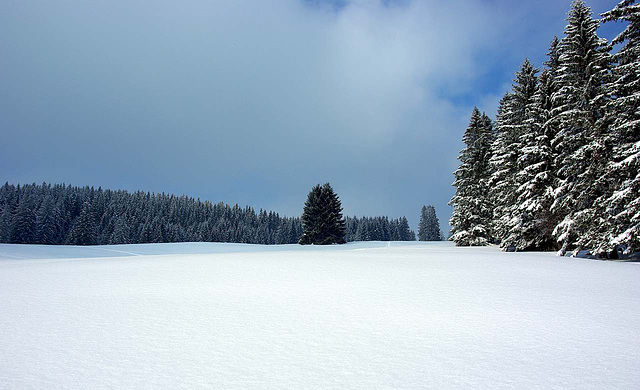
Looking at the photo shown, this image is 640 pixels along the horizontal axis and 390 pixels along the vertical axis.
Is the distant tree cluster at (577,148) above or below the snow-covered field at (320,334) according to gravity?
above

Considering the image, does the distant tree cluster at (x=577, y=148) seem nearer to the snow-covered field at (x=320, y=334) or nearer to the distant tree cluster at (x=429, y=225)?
the snow-covered field at (x=320, y=334)

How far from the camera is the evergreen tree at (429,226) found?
122062 millimetres

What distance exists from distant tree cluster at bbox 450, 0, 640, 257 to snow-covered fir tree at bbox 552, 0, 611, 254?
1.9 inches

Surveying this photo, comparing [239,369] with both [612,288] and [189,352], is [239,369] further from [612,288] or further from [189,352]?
[612,288]

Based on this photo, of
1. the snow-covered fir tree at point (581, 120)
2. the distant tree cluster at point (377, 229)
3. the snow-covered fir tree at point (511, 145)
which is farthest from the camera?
the distant tree cluster at point (377, 229)

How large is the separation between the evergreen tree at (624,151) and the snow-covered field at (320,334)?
24.2 feet

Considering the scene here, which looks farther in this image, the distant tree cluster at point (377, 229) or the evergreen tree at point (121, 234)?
the distant tree cluster at point (377, 229)

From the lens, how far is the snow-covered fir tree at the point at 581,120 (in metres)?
17.1

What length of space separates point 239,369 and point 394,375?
5.25 feet

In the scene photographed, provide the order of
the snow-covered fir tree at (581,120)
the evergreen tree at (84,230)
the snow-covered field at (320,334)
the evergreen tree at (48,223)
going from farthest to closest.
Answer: the evergreen tree at (48,223) → the evergreen tree at (84,230) → the snow-covered fir tree at (581,120) → the snow-covered field at (320,334)

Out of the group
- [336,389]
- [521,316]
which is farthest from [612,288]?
[336,389]

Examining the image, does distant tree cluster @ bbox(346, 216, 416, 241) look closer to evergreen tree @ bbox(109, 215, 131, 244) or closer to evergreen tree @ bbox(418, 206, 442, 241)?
evergreen tree @ bbox(418, 206, 442, 241)

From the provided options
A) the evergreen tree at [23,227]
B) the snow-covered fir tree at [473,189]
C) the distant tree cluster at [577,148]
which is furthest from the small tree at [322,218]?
the evergreen tree at [23,227]

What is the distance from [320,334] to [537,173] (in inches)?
924
